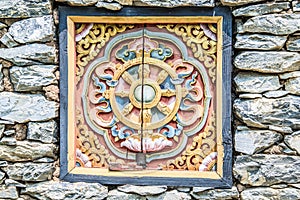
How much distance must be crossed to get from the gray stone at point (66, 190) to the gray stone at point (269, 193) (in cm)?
64

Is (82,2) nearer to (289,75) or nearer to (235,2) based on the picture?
(235,2)

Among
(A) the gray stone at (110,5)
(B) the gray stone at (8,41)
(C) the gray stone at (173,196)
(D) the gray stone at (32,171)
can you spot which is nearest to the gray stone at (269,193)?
(C) the gray stone at (173,196)

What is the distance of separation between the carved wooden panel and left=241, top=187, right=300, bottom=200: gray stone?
16 centimetres

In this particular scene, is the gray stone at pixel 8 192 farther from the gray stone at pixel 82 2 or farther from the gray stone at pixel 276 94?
the gray stone at pixel 276 94

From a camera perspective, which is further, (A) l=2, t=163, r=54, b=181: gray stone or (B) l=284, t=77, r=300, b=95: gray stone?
(A) l=2, t=163, r=54, b=181: gray stone

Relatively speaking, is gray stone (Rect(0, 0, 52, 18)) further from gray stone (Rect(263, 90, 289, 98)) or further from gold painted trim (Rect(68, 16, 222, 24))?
gray stone (Rect(263, 90, 289, 98))

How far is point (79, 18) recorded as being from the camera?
6.58 feet

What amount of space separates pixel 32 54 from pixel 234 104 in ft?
3.03

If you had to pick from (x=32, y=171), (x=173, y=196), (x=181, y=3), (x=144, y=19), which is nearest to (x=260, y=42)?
(x=181, y=3)

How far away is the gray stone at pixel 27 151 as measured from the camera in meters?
2.00

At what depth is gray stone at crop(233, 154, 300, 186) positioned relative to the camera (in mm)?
1912

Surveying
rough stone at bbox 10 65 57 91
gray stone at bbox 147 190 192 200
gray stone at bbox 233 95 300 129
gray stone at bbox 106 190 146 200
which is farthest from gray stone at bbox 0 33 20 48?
gray stone at bbox 233 95 300 129

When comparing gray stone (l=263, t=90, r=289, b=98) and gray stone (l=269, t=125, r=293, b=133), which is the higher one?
gray stone (l=263, t=90, r=289, b=98)

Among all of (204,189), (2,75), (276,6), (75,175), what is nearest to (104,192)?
(75,175)
